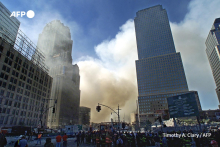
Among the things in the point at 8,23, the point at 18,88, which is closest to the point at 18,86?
the point at 18,88

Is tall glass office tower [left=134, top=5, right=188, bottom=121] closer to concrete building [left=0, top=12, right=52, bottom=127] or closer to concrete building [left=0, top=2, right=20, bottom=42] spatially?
concrete building [left=0, top=12, right=52, bottom=127]

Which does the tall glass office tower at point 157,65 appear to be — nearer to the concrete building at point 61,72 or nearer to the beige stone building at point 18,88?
the concrete building at point 61,72

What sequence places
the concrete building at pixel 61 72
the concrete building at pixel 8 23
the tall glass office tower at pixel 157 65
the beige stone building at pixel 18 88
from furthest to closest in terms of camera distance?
the tall glass office tower at pixel 157 65 < the concrete building at pixel 61 72 < the concrete building at pixel 8 23 < the beige stone building at pixel 18 88

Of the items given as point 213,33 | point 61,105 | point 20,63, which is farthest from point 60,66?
point 213,33

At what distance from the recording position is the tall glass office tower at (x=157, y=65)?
143 m

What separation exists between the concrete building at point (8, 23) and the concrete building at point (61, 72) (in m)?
60.8

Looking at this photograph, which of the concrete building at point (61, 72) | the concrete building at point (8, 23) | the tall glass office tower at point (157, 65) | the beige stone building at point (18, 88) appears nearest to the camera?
the beige stone building at point (18, 88)

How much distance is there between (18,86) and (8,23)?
41.7m

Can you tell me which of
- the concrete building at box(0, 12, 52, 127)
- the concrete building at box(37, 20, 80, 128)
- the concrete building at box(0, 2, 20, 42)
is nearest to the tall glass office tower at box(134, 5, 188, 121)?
the concrete building at box(37, 20, 80, 128)

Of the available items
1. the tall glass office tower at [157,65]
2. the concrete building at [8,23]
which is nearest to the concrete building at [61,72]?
the concrete building at [8,23]

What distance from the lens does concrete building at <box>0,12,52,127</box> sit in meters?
57.4

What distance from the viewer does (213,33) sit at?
170750mm

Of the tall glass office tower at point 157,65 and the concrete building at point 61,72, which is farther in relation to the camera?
the tall glass office tower at point 157,65

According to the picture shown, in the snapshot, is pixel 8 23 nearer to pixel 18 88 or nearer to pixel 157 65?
pixel 18 88
